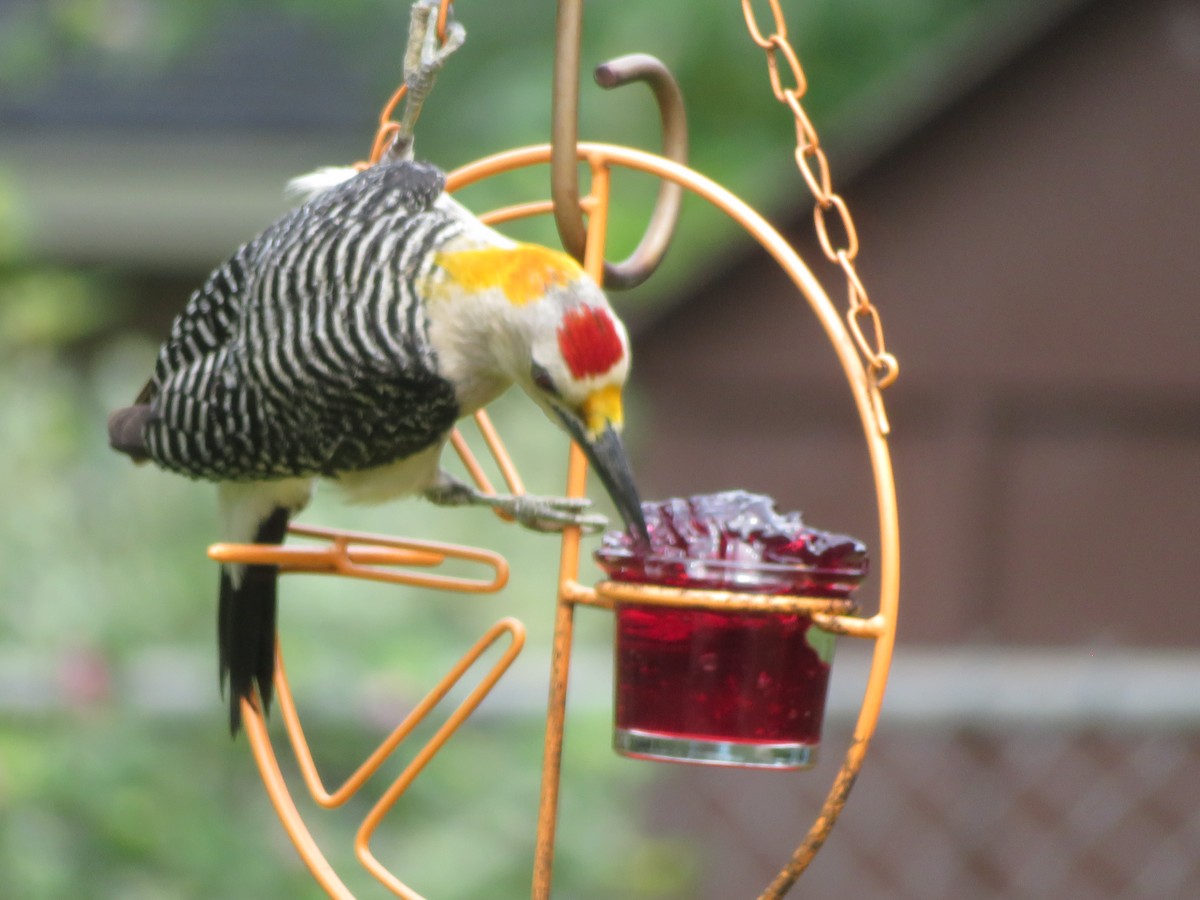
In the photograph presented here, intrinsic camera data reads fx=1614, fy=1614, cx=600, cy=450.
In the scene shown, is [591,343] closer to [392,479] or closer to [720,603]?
[720,603]

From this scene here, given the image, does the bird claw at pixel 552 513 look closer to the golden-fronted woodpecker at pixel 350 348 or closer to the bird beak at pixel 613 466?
the golden-fronted woodpecker at pixel 350 348

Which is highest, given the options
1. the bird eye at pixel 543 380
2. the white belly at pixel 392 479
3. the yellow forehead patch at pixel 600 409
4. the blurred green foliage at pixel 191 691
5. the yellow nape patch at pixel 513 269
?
the yellow nape patch at pixel 513 269

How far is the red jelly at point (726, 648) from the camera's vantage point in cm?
204

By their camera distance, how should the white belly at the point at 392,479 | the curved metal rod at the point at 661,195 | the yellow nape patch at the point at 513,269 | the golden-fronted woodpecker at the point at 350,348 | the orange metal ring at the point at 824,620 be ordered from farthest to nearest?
the white belly at the point at 392,479
the golden-fronted woodpecker at the point at 350,348
the curved metal rod at the point at 661,195
the yellow nape patch at the point at 513,269
the orange metal ring at the point at 824,620

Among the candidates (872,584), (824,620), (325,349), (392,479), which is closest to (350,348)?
(325,349)

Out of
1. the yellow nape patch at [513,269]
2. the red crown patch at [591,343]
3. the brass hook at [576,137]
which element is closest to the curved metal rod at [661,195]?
the brass hook at [576,137]

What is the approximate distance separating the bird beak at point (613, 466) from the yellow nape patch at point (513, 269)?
184mm

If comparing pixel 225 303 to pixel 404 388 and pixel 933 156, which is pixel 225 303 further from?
pixel 933 156

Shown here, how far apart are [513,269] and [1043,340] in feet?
9.27

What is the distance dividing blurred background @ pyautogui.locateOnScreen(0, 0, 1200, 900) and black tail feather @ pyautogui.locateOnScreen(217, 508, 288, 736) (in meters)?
1.23

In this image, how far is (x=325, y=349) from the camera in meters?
2.53

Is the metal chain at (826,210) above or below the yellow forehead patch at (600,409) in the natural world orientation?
above

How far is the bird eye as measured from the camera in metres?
2.21

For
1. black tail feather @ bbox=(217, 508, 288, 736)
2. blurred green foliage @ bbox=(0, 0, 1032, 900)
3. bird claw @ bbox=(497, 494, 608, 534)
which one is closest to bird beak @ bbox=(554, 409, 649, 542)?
bird claw @ bbox=(497, 494, 608, 534)
